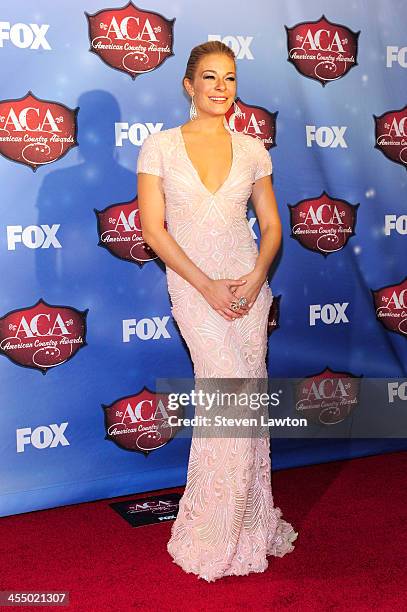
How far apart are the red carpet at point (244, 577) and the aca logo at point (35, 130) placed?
164 centimetres

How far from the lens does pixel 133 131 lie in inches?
152

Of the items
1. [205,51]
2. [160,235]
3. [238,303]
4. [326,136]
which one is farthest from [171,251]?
[326,136]

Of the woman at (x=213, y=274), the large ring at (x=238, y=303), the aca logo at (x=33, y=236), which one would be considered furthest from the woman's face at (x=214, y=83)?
the aca logo at (x=33, y=236)

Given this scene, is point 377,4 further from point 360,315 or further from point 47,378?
point 47,378

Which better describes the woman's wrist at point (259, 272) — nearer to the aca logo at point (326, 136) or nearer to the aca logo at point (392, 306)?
the aca logo at point (326, 136)

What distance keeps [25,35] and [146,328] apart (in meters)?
1.45

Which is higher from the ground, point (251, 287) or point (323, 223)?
point (323, 223)

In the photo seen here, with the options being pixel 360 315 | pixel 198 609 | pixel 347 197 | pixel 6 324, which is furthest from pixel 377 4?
pixel 198 609

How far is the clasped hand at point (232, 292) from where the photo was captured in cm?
306

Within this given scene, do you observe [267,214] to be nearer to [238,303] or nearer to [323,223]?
[238,303]

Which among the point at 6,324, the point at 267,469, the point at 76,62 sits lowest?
the point at 267,469

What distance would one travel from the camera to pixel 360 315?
14.9ft

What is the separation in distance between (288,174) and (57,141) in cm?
121

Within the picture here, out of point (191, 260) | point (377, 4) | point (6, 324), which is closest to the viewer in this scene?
point (191, 260)
